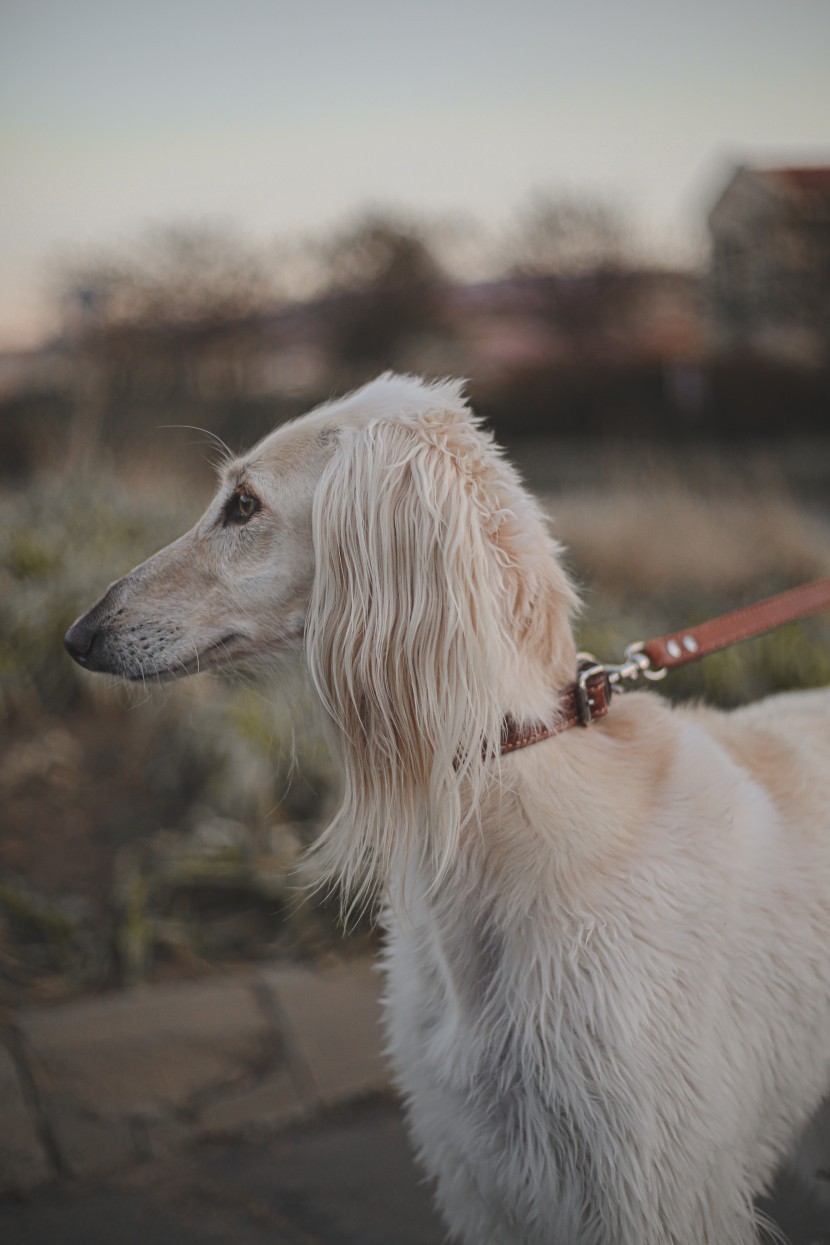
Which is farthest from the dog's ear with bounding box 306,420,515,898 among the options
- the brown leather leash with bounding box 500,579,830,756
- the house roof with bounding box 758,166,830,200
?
the house roof with bounding box 758,166,830,200

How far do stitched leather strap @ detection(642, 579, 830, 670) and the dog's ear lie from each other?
57 cm

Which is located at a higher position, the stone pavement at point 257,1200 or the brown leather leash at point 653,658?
the brown leather leash at point 653,658

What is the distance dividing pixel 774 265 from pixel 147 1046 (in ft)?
32.6

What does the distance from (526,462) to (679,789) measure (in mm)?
8922

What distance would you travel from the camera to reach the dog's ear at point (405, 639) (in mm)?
1648

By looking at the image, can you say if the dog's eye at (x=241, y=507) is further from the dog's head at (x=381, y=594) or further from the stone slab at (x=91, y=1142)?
the stone slab at (x=91, y=1142)

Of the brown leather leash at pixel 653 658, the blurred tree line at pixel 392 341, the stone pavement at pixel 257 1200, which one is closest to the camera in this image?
the brown leather leash at pixel 653 658

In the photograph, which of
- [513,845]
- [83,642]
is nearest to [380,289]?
[83,642]

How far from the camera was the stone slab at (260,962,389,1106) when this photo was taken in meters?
2.83

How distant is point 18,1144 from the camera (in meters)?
2.52

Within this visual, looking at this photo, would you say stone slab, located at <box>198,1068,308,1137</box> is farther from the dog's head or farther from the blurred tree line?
the blurred tree line

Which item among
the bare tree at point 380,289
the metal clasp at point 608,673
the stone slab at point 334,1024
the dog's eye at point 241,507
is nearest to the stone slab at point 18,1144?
the stone slab at point 334,1024

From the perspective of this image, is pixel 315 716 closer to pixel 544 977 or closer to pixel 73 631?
pixel 73 631

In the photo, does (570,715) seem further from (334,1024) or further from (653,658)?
(334,1024)
